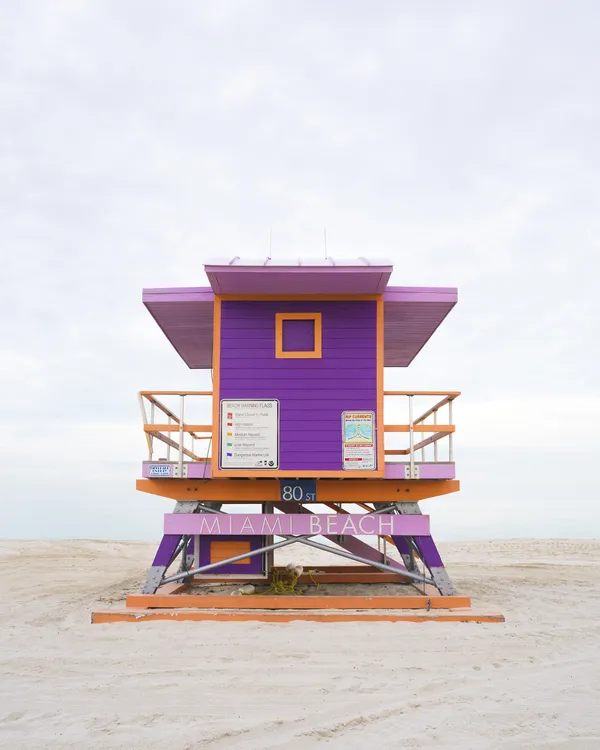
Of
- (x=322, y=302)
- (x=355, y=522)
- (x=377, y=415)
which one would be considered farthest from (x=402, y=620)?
(x=322, y=302)

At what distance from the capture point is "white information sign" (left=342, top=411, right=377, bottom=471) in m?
11.1

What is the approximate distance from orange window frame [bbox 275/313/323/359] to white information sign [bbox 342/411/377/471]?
1090 mm

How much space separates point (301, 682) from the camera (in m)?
7.14

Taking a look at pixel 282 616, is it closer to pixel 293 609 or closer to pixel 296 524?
pixel 293 609

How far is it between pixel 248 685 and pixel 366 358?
5.74 meters

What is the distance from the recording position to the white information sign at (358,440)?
36.5 feet

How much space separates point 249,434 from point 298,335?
178 cm

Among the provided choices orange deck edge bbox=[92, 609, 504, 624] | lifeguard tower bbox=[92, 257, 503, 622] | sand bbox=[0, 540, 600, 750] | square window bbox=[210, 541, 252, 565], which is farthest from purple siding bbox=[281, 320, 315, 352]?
sand bbox=[0, 540, 600, 750]

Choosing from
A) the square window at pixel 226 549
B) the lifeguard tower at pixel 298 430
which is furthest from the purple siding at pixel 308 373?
the square window at pixel 226 549

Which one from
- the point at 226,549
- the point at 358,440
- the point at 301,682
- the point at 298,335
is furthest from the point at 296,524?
the point at 301,682

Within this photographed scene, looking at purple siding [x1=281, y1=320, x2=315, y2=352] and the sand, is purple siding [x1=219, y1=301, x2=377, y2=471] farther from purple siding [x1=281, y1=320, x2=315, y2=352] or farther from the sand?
the sand

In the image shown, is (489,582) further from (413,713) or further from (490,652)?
(413,713)

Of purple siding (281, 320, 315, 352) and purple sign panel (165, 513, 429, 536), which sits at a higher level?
purple siding (281, 320, 315, 352)

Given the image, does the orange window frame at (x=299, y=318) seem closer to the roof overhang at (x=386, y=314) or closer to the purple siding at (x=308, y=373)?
the purple siding at (x=308, y=373)
